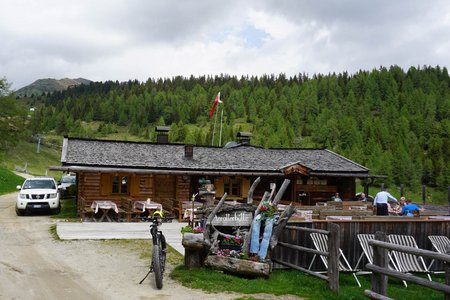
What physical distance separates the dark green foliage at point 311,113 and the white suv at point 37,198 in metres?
73.1

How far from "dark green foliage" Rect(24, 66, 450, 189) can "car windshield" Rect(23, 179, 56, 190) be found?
72599mm

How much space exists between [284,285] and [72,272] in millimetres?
4420

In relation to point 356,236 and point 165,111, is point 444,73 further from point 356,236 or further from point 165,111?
point 356,236

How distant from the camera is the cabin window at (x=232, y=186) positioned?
23.7 metres

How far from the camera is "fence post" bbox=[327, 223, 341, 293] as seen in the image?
27.0 ft

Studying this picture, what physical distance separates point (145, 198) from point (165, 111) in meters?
119

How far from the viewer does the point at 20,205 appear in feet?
63.9

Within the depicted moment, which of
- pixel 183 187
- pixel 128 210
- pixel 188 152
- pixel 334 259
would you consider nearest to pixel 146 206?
pixel 128 210

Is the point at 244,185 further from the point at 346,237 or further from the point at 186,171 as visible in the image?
the point at 346,237

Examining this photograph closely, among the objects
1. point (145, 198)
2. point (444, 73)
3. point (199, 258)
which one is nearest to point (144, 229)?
point (145, 198)

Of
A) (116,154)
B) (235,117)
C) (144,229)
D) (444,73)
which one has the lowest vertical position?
(144,229)

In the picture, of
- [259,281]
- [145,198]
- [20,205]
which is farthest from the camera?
[145,198]

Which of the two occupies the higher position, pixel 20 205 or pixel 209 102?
pixel 209 102

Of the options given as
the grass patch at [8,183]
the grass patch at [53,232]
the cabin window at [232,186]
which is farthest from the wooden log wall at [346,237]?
the grass patch at [8,183]
